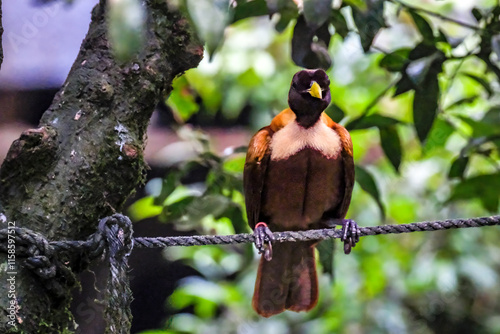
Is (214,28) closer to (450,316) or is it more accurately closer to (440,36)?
(440,36)

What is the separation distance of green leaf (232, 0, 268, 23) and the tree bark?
32 centimetres

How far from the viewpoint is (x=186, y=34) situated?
1.66m

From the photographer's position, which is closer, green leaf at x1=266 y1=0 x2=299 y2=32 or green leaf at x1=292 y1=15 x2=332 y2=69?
green leaf at x1=266 y1=0 x2=299 y2=32

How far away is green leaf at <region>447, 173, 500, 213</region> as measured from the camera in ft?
7.87

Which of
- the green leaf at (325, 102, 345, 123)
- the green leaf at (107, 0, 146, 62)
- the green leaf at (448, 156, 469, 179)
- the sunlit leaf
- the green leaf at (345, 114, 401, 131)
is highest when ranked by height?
the sunlit leaf

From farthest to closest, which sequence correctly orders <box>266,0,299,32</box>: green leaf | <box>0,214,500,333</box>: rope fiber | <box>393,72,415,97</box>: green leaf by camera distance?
<box>393,72,415,97</box>: green leaf
<box>266,0,299,32</box>: green leaf
<box>0,214,500,333</box>: rope fiber

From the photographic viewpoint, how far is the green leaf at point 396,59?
2203mm

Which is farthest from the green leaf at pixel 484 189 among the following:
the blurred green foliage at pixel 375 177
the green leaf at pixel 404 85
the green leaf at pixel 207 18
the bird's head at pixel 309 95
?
the green leaf at pixel 207 18

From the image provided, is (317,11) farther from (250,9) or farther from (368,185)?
(368,185)

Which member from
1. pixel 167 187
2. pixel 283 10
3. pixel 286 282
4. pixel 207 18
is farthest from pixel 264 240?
pixel 207 18

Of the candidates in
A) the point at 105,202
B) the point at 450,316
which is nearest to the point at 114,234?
the point at 105,202

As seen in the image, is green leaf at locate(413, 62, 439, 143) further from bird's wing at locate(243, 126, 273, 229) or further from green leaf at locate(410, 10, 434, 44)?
bird's wing at locate(243, 126, 273, 229)

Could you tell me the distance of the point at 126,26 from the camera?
86 cm

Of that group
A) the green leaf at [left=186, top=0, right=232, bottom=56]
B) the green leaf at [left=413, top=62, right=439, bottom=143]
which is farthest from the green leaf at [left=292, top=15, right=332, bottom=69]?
the green leaf at [left=186, top=0, right=232, bottom=56]
